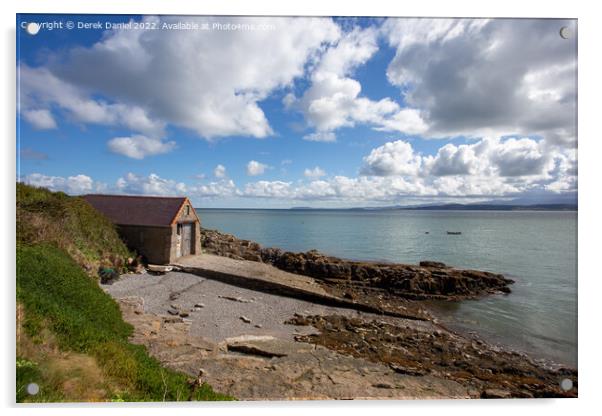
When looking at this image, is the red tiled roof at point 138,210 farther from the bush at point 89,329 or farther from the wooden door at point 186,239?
the bush at point 89,329

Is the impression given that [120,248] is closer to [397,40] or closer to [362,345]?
[362,345]

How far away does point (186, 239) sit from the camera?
44.9ft

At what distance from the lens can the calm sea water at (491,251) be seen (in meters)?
6.09

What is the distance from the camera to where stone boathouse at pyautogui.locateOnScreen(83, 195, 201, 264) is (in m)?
12.2

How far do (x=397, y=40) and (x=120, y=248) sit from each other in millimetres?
11659

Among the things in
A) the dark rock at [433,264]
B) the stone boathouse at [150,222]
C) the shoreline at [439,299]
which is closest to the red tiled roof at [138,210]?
the stone boathouse at [150,222]

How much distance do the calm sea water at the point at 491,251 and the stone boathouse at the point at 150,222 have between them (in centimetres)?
131

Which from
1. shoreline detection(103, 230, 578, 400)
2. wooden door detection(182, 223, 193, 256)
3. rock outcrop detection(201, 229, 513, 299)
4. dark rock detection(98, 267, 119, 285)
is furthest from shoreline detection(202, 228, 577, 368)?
dark rock detection(98, 267, 119, 285)

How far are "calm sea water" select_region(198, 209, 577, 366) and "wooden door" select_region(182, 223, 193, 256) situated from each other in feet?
2.74

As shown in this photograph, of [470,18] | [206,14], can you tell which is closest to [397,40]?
[470,18]

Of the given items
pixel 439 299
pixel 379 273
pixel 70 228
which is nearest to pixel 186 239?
pixel 70 228

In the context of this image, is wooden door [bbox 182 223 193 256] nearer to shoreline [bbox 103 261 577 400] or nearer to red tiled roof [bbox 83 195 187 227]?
red tiled roof [bbox 83 195 187 227]

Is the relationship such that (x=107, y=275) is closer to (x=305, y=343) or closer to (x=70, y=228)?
(x=70, y=228)

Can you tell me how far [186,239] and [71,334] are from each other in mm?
9356
